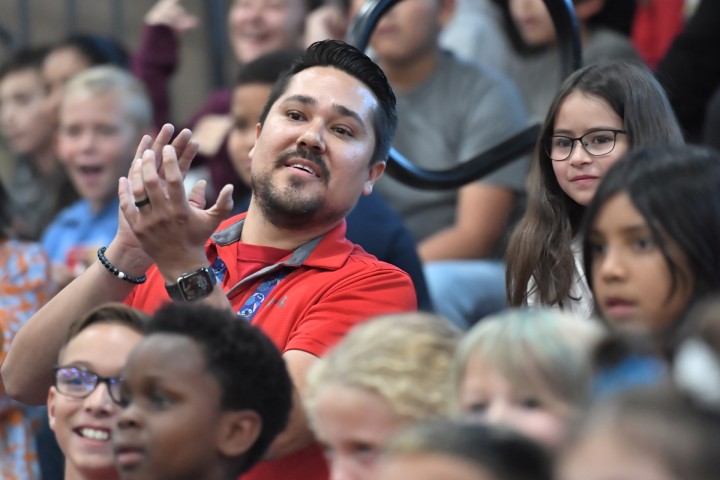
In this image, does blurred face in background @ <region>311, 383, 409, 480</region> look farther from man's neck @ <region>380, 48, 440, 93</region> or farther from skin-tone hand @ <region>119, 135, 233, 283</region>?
man's neck @ <region>380, 48, 440, 93</region>

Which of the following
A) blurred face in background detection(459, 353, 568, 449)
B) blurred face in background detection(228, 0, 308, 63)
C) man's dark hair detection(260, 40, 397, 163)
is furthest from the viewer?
blurred face in background detection(228, 0, 308, 63)

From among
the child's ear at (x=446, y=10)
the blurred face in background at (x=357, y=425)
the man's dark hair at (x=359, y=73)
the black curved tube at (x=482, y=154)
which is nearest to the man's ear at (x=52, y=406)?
the man's dark hair at (x=359, y=73)

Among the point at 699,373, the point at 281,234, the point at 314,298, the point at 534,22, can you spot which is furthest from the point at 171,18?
the point at 699,373

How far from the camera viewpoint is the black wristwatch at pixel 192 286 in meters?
2.64

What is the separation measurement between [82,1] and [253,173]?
3.83 metres

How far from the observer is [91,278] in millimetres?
2920

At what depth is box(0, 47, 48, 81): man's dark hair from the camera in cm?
580

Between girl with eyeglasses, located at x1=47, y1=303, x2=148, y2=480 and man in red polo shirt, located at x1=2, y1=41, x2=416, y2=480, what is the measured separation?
145 millimetres

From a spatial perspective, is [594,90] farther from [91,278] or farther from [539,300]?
[91,278]

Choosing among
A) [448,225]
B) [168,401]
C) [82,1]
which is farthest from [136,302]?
[82,1]

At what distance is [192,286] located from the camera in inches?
104

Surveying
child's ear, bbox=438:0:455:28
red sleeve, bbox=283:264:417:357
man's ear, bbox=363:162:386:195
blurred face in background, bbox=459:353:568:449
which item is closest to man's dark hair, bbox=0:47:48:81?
child's ear, bbox=438:0:455:28

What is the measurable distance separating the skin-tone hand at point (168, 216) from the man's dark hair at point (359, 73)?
567mm

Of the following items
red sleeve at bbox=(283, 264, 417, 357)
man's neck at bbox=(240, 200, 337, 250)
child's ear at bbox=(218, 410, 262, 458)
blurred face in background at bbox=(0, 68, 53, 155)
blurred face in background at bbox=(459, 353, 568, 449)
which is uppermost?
blurred face in background at bbox=(459, 353, 568, 449)
